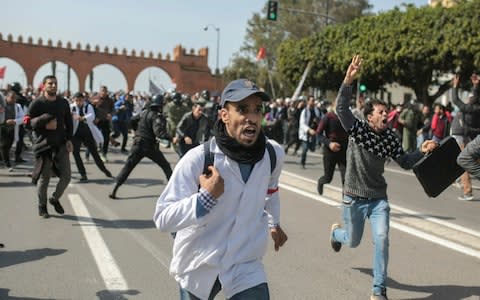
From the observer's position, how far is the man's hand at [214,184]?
2682 mm

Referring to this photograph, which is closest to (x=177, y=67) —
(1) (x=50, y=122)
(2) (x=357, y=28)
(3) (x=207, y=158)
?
(2) (x=357, y=28)

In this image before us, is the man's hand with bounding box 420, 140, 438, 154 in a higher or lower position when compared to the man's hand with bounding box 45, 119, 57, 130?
higher

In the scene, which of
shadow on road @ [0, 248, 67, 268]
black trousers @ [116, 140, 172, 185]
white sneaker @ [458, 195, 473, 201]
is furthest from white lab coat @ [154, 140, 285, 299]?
white sneaker @ [458, 195, 473, 201]

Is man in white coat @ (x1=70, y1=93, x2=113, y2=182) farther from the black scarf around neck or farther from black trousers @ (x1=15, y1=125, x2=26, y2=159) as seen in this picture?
the black scarf around neck

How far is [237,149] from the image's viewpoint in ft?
9.33

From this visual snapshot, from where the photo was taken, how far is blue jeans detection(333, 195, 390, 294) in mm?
4672

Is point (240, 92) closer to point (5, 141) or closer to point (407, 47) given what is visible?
point (5, 141)

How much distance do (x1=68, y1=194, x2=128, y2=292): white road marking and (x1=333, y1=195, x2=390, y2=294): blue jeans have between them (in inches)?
79.7

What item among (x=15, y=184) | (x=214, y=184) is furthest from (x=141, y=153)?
(x=214, y=184)

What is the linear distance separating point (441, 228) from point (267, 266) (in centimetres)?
310

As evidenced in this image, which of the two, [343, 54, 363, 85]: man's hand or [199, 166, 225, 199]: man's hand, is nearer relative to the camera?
[199, 166, 225, 199]: man's hand

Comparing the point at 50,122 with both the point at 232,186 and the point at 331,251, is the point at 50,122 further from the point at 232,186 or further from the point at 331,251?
the point at 232,186

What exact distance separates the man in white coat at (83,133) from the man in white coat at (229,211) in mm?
9321

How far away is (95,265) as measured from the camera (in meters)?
5.65
